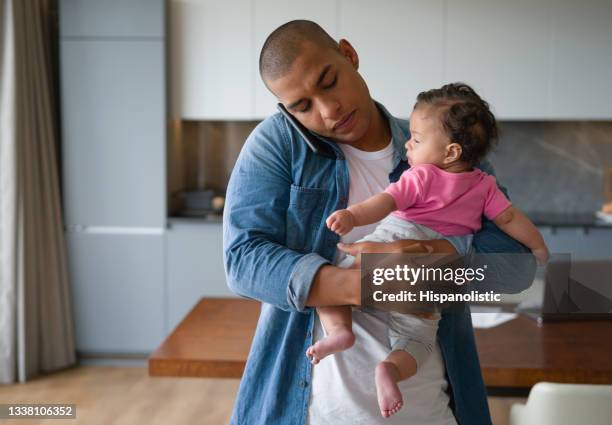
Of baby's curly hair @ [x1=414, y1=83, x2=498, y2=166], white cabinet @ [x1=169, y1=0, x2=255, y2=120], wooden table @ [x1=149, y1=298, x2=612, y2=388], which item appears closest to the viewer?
baby's curly hair @ [x1=414, y1=83, x2=498, y2=166]

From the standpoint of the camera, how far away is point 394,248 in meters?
0.66

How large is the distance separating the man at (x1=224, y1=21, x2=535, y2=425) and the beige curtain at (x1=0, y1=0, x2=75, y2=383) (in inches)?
102

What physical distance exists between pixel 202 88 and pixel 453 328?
292 cm

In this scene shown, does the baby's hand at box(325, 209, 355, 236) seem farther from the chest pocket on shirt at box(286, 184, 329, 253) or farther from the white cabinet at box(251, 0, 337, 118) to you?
the white cabinet at box(251, 0, 337, 118)

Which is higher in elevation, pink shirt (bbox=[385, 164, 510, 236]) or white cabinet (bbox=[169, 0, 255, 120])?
white cabinet (bbox=[169, 0, 255, 120])

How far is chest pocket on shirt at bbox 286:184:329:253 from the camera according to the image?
89cm

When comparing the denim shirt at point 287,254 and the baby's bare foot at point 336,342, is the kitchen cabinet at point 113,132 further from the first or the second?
the baby's bare foot at point 336,342

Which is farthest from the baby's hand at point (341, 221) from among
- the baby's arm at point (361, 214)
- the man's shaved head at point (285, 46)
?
the man's shaved head at point (285, 46)

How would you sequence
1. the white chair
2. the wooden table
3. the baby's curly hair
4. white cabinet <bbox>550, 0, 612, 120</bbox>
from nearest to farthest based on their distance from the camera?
the baby's curly hair, the white chair, the wooden table, white cabinet <bbox>550, 0, 612, 120</bbox>

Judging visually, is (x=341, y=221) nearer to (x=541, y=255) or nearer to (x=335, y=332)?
(x=335, y=332)

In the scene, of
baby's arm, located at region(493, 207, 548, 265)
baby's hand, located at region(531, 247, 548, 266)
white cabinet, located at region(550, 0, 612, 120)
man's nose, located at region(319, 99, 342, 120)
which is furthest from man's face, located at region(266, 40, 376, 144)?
white cabinet, located at region(550, 0, 612, 120)

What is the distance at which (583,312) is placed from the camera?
1.87 ft

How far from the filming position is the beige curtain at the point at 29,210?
326cm

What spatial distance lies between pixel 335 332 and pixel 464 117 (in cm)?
31
